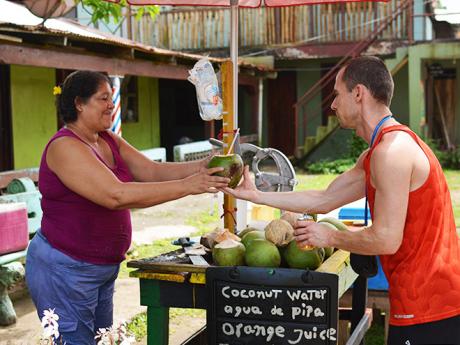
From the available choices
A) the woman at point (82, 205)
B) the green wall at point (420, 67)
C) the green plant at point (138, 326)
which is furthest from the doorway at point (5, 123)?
the green wall at point (420, 67)

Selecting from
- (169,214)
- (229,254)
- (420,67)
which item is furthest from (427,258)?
(420,67)

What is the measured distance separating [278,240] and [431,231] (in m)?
0.72

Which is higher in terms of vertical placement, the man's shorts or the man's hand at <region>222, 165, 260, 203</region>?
the man's hand at <region>222, 165, 260, 203</region>

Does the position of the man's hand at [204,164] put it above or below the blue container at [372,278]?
above

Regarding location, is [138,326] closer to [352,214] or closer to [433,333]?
[352,214]

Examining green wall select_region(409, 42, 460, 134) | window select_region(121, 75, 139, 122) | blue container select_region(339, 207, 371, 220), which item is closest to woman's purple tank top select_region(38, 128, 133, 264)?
blue container select_region(339, 207, 371, 220)

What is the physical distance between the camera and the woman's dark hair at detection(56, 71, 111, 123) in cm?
329

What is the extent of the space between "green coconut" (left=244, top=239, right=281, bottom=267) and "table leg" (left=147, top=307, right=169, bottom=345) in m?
0.49

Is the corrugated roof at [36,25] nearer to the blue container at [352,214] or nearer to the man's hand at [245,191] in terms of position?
the blue container at [352,214]

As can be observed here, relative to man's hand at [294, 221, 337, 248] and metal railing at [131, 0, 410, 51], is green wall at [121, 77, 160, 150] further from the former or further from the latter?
man's hand at [294, 221, 337, 248]

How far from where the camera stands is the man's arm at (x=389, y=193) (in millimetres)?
2518

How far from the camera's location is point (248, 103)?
69.3 feet

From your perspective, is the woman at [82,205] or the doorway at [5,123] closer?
the woman at [82,205]

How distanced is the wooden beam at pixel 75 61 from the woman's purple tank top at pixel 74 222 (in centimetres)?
573
